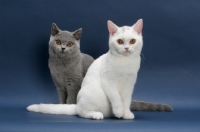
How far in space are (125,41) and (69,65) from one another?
25.5 inches

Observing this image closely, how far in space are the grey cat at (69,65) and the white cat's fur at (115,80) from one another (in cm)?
36

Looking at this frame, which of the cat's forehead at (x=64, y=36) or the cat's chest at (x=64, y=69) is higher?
the cat's forehead at (x=64, y=36)

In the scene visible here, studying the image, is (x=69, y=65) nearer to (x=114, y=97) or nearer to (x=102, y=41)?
(x=102, y=41)

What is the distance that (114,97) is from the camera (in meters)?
2.38

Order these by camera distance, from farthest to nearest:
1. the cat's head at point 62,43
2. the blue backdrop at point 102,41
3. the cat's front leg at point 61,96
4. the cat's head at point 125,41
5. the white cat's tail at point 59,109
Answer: the blue backdrop at point 102,41, the cat's front leg at point 61,96, the cat's head at point 62,43, the white cat's tail at point 59,109, the cat's head at point 125,41

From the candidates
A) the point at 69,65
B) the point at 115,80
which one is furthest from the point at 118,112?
the point at 69,65

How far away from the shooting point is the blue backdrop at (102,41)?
3105 mm

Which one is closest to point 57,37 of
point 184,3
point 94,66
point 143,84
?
point 94,66

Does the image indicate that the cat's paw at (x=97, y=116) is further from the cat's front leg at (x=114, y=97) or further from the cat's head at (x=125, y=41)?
the cat's head at (x=125, y=41)

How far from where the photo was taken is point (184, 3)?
10.2 ft

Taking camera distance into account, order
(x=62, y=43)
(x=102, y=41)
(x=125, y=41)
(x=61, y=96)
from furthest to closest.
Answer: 1. (x=102, y=41)
2. (x=61, y=96)
3. (x=62, y=43)
4. (x=125, y=41)

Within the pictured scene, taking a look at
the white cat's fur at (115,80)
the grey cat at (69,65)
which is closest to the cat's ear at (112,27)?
the white cat's fur at (115,80)

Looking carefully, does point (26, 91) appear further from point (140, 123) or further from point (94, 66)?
point (140, 123)

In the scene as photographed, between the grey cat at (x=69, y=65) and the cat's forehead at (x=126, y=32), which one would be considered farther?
the grey cat at (x=69, y=65)
